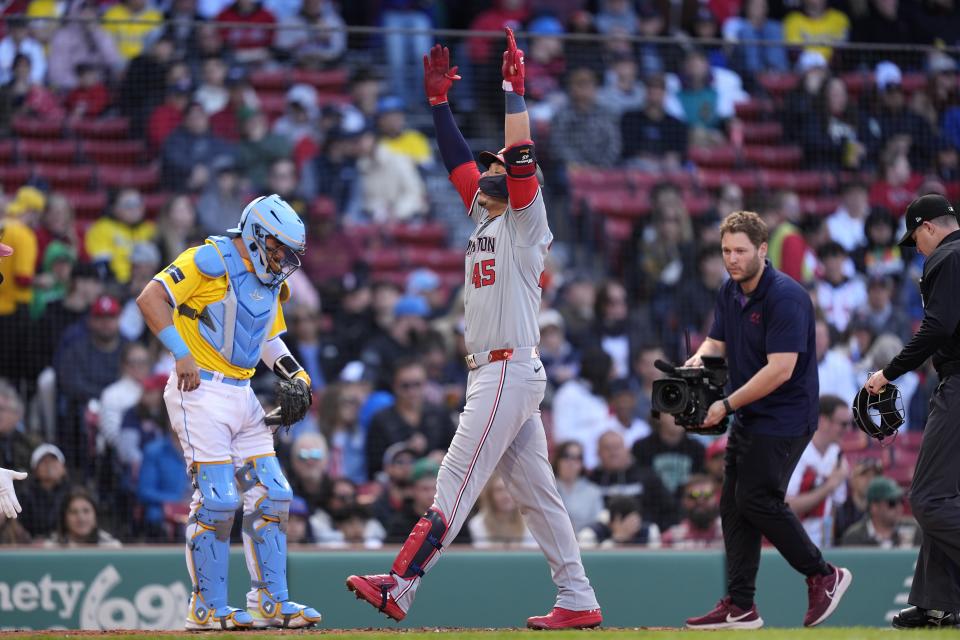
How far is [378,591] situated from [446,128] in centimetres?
229

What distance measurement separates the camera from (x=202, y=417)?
6.45m

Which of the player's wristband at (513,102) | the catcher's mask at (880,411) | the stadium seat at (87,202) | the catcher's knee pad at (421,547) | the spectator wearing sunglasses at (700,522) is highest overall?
the player's wristband at (513,102)

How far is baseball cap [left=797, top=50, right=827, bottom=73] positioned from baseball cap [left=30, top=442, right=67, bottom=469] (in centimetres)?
708

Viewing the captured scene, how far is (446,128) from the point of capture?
691 cm

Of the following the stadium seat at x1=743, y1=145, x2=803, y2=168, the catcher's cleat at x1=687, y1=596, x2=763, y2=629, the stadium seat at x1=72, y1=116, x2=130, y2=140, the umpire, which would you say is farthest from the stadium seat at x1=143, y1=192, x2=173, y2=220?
the umpire

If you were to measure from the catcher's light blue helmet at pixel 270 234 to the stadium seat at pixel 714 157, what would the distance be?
707cm

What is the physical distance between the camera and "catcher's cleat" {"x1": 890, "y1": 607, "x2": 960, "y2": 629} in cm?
651

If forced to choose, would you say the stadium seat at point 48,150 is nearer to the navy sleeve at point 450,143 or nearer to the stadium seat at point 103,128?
the stadium seat at point 103,128

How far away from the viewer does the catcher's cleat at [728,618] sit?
268 inches

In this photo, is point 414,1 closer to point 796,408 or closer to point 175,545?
point 175,545

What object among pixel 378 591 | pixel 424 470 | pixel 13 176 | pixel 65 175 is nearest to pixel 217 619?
pixel 378 591

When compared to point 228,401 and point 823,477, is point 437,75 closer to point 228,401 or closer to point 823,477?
point 228,401

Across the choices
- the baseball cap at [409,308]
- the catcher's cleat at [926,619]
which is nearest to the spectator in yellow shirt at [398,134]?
the baseball cap at [409,308]

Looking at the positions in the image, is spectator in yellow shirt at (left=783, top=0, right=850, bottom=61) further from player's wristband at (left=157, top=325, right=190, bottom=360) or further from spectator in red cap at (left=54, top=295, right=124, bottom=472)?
player's wristband at (left=157, top=325, right=190, bottom=360)
